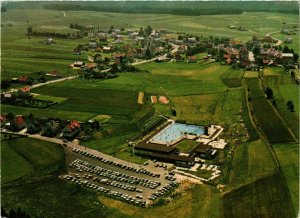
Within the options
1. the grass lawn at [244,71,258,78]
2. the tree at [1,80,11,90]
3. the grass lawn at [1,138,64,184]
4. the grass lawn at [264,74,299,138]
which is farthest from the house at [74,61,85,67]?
the grass lawn at [1,138,64,184]

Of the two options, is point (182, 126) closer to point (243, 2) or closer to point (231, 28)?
point (231, 28)

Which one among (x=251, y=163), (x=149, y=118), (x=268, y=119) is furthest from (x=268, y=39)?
(x=251, y=163)

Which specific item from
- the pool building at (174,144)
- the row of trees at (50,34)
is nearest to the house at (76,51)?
the row of trees at (50,34)

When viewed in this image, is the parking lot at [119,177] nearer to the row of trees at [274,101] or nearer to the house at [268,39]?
the row of trees at [274,101]

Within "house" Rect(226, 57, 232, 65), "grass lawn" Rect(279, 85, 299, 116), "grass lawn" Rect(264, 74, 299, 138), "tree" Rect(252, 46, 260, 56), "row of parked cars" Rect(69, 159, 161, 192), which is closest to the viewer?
"row of parked cars" Rect(69, 159, 161, 192)

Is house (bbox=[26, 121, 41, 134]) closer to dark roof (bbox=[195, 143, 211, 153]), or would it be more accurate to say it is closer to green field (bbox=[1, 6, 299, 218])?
green field (bbox=[1, 6, 299, 218])

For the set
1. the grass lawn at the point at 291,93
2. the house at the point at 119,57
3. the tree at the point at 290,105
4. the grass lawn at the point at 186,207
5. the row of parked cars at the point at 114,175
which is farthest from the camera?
the house at the point at 119,57

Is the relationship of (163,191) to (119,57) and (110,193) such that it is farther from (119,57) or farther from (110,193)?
(119,57)
